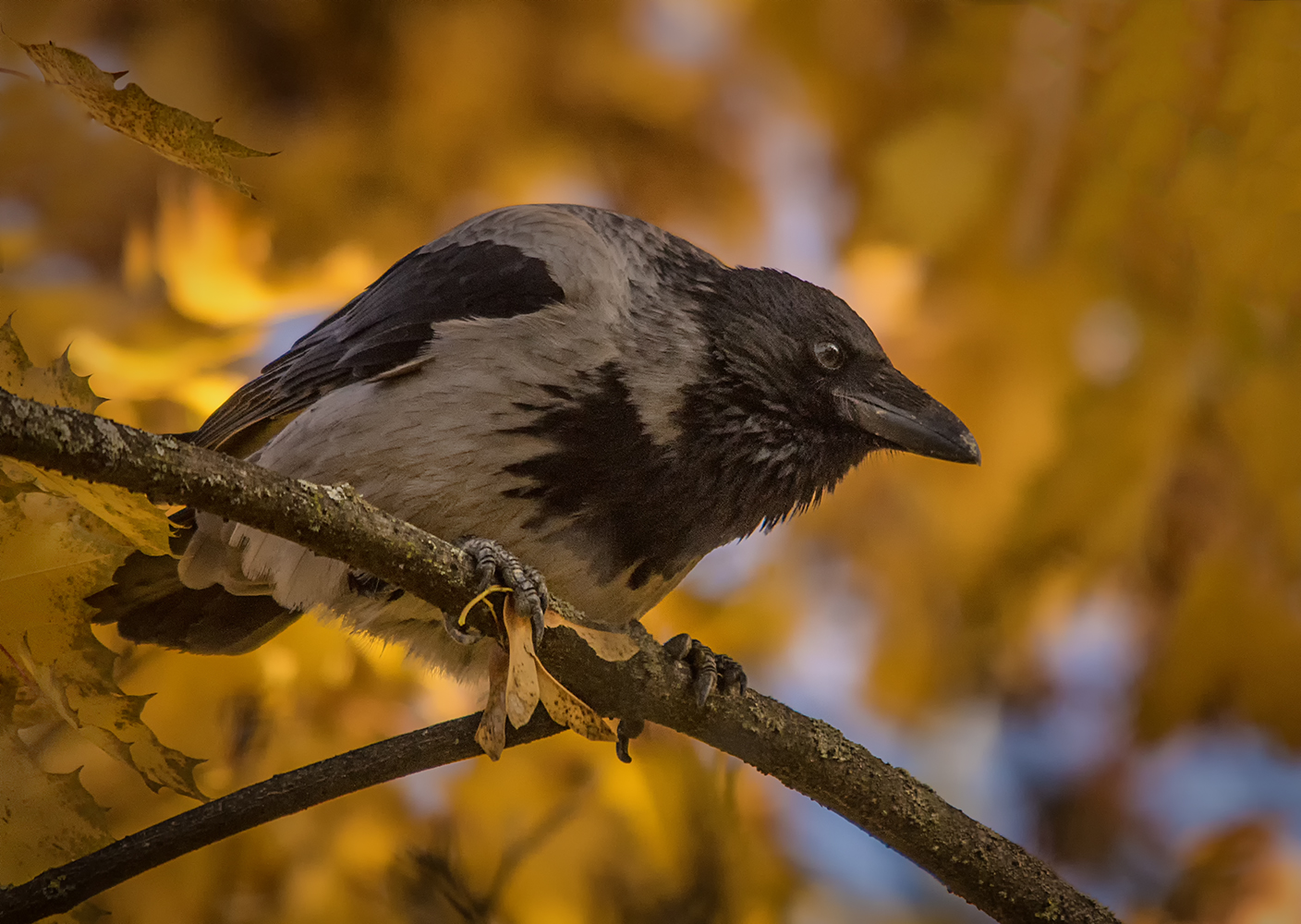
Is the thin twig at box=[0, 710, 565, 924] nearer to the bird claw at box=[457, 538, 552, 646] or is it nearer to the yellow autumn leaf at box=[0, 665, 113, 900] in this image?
the yellow autumn leaf at box=[0, 665, 113, 900]

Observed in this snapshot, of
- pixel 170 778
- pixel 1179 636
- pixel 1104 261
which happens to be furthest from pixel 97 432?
pixel 1179 636

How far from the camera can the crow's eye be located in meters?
3.05

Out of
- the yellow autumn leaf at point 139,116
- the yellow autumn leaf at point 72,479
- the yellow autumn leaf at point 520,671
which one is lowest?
the yellow autumn leaf at point 72,479

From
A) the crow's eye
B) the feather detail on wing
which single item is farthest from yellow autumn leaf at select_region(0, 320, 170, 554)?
the crow's eye

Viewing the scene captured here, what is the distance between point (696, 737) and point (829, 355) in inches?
43.8

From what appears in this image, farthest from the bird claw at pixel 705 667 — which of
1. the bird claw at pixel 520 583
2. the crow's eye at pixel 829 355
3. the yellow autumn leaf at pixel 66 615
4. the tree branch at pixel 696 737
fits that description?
the yellow autumn leaf at pixel 66 615

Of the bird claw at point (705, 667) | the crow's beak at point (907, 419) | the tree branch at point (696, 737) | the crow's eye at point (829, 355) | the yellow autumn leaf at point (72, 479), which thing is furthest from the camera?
the crow's eye at point (829, 355)

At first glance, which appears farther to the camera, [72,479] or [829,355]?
[829,355]

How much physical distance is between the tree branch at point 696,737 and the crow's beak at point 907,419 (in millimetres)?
791

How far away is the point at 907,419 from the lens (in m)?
2.89

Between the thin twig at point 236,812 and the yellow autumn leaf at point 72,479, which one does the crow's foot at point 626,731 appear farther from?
the yellow autumn leaf at point 72,479

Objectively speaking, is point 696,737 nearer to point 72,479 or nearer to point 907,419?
point 907,419

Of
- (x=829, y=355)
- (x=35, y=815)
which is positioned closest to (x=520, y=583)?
(x=35, y=815)

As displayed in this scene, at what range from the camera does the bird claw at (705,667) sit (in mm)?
2500
